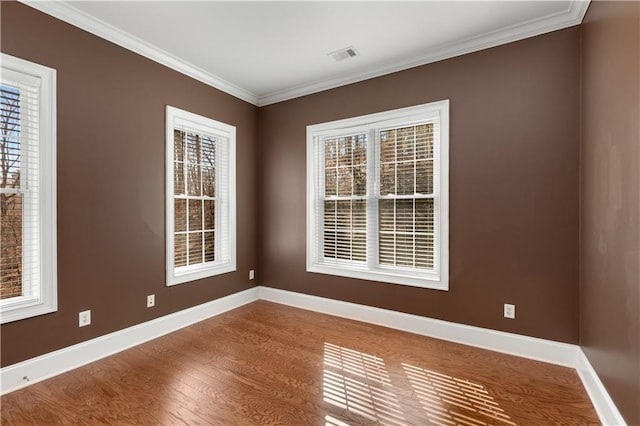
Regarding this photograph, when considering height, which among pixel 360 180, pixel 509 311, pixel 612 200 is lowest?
pixel 509 311

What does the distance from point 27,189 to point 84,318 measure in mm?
1123

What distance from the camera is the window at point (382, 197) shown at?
3193mm

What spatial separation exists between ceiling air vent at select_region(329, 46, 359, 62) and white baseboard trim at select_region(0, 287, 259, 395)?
10.3 feet

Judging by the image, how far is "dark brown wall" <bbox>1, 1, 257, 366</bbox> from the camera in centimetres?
236

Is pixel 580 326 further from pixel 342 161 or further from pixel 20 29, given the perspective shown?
pixel 20 29

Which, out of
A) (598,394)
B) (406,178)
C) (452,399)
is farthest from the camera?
(406,178)

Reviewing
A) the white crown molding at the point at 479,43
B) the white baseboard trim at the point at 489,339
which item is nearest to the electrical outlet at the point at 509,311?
the white baseboard trim at the point at 489,339

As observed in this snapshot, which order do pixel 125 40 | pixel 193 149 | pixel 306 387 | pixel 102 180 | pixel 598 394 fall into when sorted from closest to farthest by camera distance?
pixel 598 394 → pixel 306 387 → pixel 102 180 → pixel 125 40 → pixel 193 149

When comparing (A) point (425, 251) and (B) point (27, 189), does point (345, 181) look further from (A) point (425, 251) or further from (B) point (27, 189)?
(B) point (27, 189)

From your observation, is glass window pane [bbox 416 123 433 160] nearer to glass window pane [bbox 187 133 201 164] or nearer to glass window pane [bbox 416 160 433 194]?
glass window pane [bbox 416 160 433 194]

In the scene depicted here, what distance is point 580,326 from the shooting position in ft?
8.21

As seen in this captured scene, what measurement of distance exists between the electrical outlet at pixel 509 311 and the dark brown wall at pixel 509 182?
4cm

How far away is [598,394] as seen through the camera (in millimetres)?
1975

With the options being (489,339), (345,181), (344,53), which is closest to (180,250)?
(345,181)
